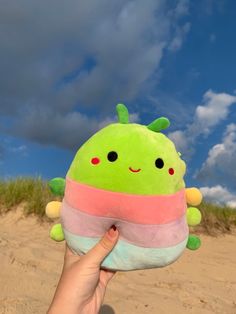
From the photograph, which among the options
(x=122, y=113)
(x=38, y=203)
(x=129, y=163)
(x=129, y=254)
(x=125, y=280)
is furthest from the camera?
(x=38, y=203)

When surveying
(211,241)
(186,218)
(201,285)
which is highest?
(211,241)

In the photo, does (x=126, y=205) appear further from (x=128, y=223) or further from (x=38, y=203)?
(x=38, y=203)

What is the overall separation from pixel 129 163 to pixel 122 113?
0.30 metres

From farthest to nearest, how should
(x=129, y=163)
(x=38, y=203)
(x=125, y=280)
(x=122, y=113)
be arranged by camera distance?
1. (x=38, y=203)
2. (x=125, y=280)
3. (x=122, y=113)
4. (x=129, y=163)

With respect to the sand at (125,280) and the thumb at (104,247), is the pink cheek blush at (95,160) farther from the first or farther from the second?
the sand at (125,280)

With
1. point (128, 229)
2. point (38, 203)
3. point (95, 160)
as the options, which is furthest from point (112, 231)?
point (38, 203)

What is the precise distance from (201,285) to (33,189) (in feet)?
9.19

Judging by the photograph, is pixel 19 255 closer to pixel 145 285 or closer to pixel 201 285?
pixel 145 285

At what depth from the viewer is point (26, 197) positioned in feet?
20.1

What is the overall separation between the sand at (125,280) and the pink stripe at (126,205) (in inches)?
66.7

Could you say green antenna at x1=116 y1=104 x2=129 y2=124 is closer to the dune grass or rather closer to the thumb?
the thumb

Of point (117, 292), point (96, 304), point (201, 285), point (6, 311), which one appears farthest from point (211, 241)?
point (96, 304)

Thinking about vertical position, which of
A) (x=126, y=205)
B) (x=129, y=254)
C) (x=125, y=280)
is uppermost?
(x=125, y=280)

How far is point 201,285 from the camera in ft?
14.5
